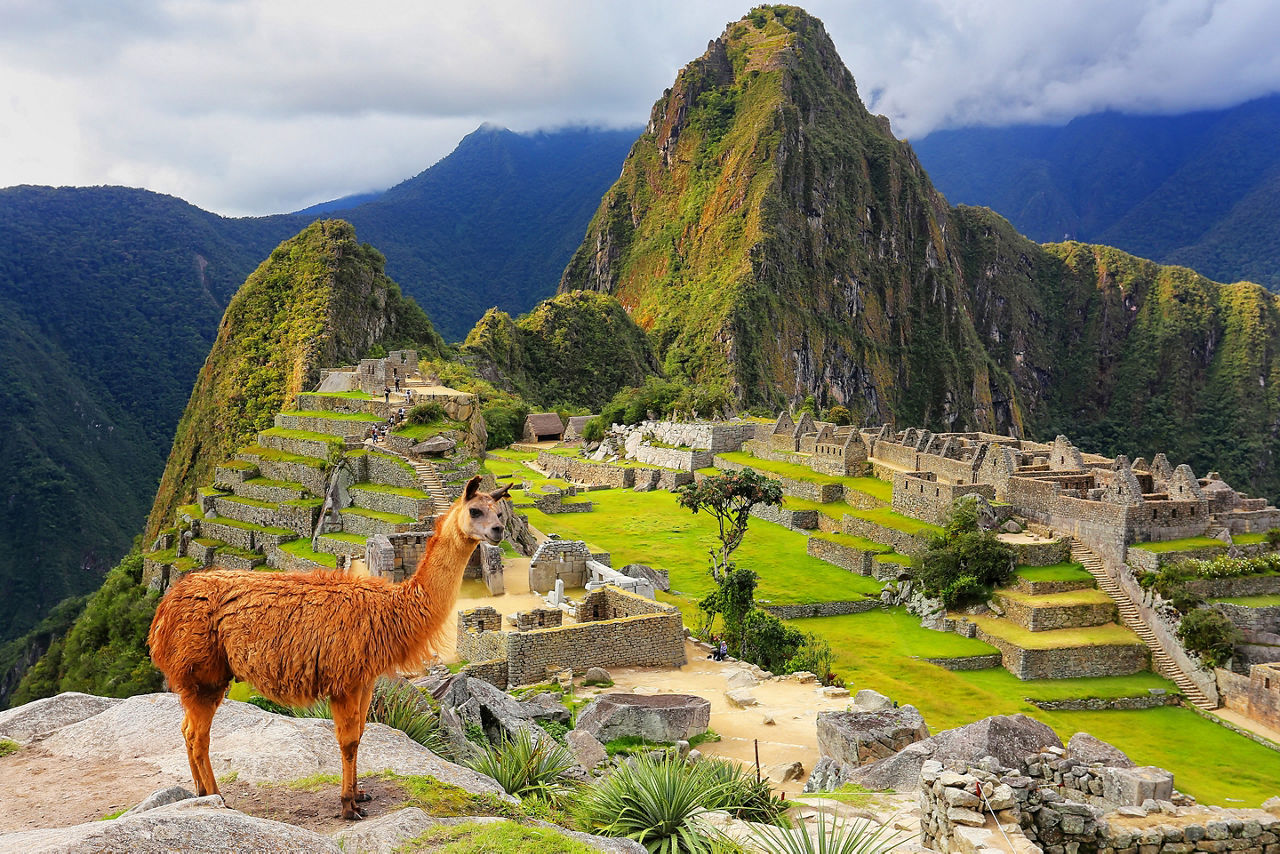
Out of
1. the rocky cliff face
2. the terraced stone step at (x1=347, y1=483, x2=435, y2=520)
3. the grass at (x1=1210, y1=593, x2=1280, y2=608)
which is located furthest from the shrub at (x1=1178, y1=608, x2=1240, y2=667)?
the rocky cliff face

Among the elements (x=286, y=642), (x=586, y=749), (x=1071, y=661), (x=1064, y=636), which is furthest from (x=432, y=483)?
(x=1064, y=636)

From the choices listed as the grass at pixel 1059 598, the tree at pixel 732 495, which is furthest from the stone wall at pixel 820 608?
the grass at pixel 1059 598

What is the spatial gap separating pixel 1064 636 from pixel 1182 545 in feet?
17.3

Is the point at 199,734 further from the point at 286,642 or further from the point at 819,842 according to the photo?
the point at 819,842

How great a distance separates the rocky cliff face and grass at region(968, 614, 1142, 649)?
42260 millimetres

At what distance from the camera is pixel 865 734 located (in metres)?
10.7

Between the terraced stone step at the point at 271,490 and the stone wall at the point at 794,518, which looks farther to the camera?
the stone wall at the point at 794,518

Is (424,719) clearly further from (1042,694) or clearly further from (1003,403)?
(1003,403)

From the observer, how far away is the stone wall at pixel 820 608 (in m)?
27.9

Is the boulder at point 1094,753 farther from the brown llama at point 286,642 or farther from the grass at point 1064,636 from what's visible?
the grass at point 1064,636

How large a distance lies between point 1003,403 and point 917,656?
159m

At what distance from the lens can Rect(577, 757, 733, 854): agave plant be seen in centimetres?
693

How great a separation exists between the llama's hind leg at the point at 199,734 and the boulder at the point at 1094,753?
7843 millimetres

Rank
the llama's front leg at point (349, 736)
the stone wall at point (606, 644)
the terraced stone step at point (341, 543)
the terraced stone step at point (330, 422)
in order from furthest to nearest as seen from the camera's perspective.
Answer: the terraced stone step at point (330, 422), the terraced stone step at point (341, 543), the stone wall at point (606, 644), the llama's front leg at point (349, 736)
